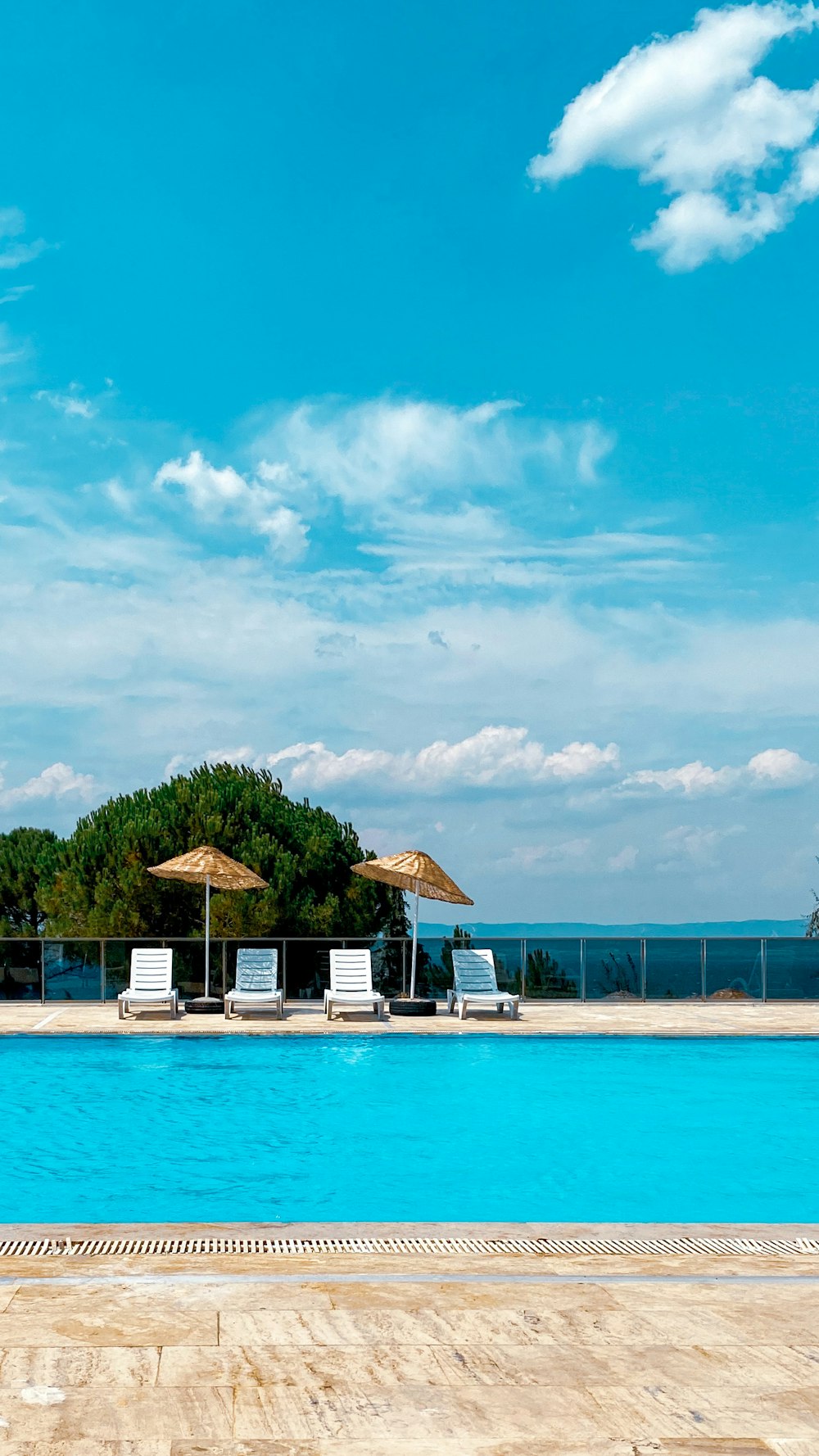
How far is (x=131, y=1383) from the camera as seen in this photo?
12.9 ft

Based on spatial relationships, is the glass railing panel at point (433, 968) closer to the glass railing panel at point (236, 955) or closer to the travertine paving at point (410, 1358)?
the glass railing panel at point (236, 955)

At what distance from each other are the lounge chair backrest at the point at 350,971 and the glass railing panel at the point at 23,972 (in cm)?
390

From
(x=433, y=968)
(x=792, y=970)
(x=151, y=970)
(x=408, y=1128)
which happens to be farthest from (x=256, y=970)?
(x=792, y=970)

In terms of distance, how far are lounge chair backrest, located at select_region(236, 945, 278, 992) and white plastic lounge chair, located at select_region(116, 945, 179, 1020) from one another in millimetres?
815

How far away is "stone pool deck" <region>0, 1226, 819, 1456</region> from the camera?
359cm

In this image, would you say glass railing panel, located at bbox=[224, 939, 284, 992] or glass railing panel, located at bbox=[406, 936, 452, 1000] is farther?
glass railing panel, located at bbox=[406, 936, 452, 1000]

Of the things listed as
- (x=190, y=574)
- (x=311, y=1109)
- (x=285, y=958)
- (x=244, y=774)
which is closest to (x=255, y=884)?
(x=285, y=958)

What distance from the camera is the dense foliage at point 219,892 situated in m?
21.2

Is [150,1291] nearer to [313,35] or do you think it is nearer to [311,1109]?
[311,1109]

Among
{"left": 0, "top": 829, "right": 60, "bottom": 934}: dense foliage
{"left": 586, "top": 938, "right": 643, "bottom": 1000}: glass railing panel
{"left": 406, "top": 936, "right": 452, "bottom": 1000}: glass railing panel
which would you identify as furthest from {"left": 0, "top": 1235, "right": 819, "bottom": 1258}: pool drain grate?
{"left": 0, "top": 829, "right": 60, "bottom": 934}: dense foliage

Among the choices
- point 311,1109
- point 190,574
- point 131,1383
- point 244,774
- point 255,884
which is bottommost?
point 311,1109

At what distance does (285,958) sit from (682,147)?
10960 mm

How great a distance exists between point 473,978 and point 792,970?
4.65 m

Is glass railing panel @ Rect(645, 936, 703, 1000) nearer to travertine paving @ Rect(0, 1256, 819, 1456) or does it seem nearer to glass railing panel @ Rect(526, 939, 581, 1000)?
glass railing panel @ Rect(526, 939, 581, 1000)
